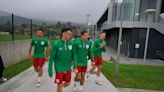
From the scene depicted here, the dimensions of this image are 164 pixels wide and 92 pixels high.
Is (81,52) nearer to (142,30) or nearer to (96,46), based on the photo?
(96,46)

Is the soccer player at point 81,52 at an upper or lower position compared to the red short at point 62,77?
upper

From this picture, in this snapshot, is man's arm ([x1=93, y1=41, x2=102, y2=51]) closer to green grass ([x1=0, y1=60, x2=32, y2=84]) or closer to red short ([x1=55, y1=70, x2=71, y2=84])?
red short ([x1=55, y1=70, x2=71, y2=84])

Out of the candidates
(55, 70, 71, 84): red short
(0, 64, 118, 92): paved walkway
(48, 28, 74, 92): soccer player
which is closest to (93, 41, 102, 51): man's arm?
(0, 64, 118, 92): paved walkway

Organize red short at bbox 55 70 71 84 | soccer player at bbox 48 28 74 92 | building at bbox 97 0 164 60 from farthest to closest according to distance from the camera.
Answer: building at bbox 97 0 164 60 < red short at bbox 55 70 71 84 < soccer player at bbox 48 28 74 92

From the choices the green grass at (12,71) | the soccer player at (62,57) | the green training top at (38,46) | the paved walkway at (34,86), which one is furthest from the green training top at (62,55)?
the green grass at (12,71)

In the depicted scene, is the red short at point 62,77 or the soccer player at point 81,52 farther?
the soccer player at point 81,52

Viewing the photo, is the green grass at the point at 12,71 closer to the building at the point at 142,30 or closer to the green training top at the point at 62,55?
the green training top at the point at 62,55

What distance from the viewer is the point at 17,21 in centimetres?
1290

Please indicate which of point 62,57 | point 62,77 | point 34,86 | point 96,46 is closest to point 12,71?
point 34,86

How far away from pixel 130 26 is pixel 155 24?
7.73 ft

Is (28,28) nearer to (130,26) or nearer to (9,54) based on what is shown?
(9,54)

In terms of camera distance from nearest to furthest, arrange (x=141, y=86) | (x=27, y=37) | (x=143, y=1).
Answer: (x=141, y=86) → (x=27, y=37) → (x=143, y=1)

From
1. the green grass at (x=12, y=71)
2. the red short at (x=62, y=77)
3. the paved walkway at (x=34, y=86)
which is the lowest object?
the paved walkway at (x=34, y=86)

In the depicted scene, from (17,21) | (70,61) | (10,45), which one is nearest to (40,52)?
(70,61)
